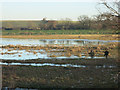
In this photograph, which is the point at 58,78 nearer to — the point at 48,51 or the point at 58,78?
the point at 58,78

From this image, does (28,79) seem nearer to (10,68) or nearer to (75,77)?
(75,77)

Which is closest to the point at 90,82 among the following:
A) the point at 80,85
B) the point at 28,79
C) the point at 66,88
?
the point at 80,85

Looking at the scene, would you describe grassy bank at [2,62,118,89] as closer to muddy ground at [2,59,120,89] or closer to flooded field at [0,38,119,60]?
muddy ground at [2,59,120,89]

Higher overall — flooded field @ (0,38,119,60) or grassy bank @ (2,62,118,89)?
flooded field @ (0,38,119,60)

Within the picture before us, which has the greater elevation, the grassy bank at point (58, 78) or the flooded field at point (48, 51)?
the flooded field at point (48, 51)

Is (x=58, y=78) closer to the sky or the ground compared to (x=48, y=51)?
closer to the ground

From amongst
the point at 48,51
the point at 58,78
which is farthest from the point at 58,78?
the point at 48,51

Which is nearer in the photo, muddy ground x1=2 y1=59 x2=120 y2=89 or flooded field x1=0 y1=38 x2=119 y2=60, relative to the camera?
muddy ground x1=2 y1=59 x2=120 y2=89

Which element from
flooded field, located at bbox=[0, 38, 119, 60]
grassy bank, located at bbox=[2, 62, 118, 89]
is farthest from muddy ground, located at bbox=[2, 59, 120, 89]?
flooded field, located at bbox=[0, 38, 119, 60]

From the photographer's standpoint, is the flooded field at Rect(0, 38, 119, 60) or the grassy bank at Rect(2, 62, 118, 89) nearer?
the grassy bank at Rect(2, 62, 118, 89)

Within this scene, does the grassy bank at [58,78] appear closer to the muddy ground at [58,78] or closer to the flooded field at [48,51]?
the muddy ground at [58,78]

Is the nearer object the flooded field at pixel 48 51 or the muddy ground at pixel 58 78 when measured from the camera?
the muddy ground at pixel 58 78

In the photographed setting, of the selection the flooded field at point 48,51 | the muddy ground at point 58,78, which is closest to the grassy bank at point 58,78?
the muddy ground at point 58,78

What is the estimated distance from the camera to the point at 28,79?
13914 millimetres
